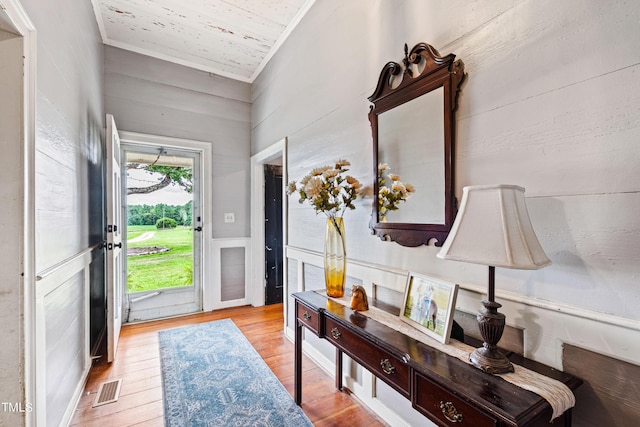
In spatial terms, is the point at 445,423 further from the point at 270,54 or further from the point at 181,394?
the point at 270,54

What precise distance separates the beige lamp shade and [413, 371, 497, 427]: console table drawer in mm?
437

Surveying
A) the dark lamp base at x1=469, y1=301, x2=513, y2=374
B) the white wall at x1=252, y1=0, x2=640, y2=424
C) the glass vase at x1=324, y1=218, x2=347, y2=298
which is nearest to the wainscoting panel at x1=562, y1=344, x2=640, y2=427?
the white wall at x1=252, y1=0, x2=640, y2=424

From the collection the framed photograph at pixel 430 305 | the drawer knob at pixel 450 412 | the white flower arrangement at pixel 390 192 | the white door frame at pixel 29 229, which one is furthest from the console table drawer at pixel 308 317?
the white door frame at pixel 29 229

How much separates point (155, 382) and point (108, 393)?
11.1 inches

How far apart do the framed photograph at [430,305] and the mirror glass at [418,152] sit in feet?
0.97

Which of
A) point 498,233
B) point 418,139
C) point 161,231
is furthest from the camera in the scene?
point 161,231

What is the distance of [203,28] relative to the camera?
9.12ft

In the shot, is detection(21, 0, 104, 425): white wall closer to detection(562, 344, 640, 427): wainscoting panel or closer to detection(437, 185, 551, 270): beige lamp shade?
detection(437, 185, 551, 270): beige lamp shade

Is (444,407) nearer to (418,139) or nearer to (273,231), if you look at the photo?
(418,139)

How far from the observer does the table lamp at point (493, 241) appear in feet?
2.79

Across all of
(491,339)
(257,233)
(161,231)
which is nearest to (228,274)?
(257,233)

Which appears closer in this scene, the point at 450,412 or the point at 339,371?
the point at 450,412

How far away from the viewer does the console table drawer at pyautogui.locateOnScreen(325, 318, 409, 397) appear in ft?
3.70

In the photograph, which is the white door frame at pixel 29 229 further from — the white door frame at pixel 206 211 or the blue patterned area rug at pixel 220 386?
the white door frame at pixel 206 211
